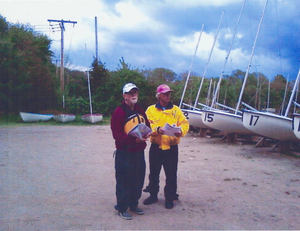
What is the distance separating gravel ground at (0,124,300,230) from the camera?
3.72m

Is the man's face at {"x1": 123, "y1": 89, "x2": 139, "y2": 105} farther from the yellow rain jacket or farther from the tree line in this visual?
the tree line

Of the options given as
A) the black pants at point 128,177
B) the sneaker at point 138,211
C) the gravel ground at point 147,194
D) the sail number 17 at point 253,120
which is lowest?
the gravel ground at point 147,194

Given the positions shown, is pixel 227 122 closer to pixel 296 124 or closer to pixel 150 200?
pixel 296 124

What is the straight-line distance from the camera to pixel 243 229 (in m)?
3.60

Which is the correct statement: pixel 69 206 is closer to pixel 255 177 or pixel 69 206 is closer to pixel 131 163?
pixel 131 163

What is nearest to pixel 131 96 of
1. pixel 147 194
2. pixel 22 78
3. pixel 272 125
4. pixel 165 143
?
pixel 165 143

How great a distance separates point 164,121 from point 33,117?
59.0 feet

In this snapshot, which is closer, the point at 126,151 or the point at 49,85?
the point at 126,151

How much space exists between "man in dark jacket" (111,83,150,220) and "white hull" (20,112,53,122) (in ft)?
58.8

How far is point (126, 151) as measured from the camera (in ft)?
12.7

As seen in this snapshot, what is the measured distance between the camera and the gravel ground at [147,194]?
3717 millimetres

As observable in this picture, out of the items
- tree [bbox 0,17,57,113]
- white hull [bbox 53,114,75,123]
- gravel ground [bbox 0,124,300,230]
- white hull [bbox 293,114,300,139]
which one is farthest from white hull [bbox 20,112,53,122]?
white hull [bbox 293,114,300,139]

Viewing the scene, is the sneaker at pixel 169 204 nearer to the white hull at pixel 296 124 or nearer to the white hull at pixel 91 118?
the white hull at pixel 296 124

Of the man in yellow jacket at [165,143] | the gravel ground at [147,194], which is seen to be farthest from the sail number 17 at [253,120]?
the man in yellow jacket at [165,143]
